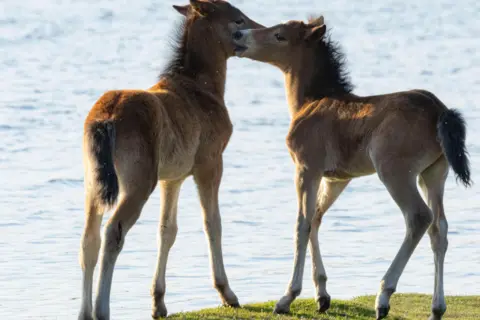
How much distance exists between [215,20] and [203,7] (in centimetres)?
15

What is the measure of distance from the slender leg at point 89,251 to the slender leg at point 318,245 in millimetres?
1958

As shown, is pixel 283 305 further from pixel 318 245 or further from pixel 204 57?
pixel 204 57

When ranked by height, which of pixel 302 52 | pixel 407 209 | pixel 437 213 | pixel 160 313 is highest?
pixel 302 52

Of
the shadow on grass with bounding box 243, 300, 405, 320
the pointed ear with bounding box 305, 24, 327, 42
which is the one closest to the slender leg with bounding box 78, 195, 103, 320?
the shadow on grass with bounding box 243, 300, 405, 320

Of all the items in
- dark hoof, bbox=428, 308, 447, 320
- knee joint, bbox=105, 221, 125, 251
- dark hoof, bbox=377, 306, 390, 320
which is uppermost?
knee joint, bbox=105, 221, 125, 251

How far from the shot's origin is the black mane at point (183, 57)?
9.95 metres

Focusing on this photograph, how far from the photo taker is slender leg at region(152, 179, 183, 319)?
9289mm

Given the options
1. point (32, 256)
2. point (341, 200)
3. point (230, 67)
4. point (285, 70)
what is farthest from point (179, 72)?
point (230, 67)

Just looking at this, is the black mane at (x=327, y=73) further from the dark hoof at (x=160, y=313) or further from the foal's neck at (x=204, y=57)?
the dark hoof at (x=160, y=313)

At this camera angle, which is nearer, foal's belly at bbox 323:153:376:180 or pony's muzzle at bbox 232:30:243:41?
foal's belly at bbox 323:153:376:180

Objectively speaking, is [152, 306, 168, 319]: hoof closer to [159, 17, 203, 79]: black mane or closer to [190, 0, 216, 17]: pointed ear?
[159, 17, 203, 79]: black mane

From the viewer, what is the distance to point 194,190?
15273mm

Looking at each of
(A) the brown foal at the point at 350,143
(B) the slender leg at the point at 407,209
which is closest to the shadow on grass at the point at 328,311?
(A) the brown foal at the point at 350,143

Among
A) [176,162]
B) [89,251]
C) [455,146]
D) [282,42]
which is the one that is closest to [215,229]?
[176,162]
